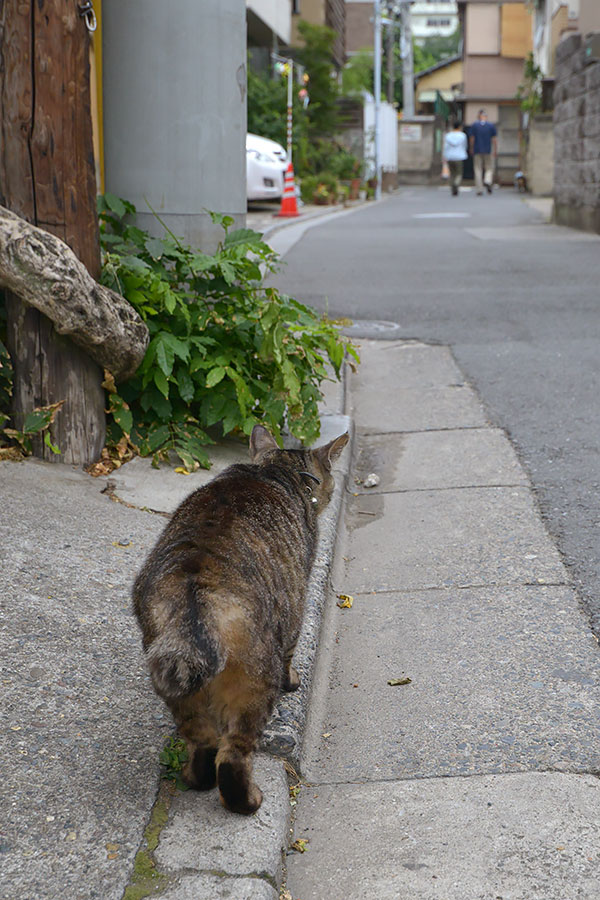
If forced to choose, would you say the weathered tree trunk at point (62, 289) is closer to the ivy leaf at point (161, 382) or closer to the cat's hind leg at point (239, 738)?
the ivy leaf at point (161, 382)

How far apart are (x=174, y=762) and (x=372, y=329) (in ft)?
21.5

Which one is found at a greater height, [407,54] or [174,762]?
[407,54]

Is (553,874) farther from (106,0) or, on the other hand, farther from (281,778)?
(106,0)

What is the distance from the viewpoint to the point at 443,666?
3629mm

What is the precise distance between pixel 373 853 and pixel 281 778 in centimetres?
34

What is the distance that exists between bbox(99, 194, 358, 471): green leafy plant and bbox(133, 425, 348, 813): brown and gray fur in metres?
1.97

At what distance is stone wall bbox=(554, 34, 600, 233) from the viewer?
15570 mm

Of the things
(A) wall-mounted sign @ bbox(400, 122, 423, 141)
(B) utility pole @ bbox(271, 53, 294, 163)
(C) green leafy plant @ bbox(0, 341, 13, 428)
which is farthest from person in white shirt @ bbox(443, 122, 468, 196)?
(C) green leafy plant @ bbox(0, 341, 13, 428)

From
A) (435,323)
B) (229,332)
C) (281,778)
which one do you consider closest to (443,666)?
(281,778)

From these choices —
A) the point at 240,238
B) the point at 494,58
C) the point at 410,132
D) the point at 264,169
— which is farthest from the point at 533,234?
the point at 494,58

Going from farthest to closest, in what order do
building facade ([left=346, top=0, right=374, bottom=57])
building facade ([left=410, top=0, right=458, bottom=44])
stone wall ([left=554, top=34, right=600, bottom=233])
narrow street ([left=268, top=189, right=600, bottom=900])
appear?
building facade ([left=410, top=0, right=458, bottom=44]) → building facade ([left=346, top=0, right=374, bottom=57]) → stone wall ([left=554, top=34, right=600, bottom=233]) → narrow street ([left=268, top=189, right=600, bottom=900])

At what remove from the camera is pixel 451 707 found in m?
3.35

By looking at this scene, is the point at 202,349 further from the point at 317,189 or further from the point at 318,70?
the point at 318,70

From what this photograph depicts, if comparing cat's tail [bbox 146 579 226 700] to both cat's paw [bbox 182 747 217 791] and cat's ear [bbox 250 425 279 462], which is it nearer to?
cat's paw [bbox 182 747 217 791]
